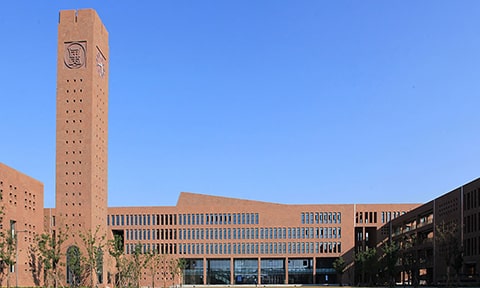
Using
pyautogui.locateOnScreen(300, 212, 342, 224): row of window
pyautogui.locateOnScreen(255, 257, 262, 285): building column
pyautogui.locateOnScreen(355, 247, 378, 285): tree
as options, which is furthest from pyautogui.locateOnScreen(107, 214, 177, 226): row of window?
pyautogui.locateOnScreen(355, 247, 378, 285): tree

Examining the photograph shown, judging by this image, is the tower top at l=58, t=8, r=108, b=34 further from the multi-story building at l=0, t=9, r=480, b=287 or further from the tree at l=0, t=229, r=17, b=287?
the tree at l=0, t=229, r=17, b=287

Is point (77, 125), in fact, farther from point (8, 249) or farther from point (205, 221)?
point (205, 221)

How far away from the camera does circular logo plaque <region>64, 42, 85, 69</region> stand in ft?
289

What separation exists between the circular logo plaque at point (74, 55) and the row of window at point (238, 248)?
47.5 m

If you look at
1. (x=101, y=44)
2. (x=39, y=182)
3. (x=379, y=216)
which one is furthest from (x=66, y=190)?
(x=379, y=216)

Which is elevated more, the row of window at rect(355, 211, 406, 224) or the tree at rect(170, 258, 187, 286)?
the row of window at rect(355, 211, 406, 224)

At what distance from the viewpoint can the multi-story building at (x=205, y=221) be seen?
86625 millimetres

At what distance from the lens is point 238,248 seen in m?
125

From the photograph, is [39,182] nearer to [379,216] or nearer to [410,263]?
[410,263]

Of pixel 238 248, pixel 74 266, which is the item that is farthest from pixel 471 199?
pixel 238 248

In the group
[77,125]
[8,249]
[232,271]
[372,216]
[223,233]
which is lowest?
[232,271]

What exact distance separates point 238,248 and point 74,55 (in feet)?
178

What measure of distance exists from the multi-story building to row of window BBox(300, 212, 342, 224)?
19 cm

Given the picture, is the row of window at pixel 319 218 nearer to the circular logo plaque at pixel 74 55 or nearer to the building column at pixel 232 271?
the building column at pixel 232 271
